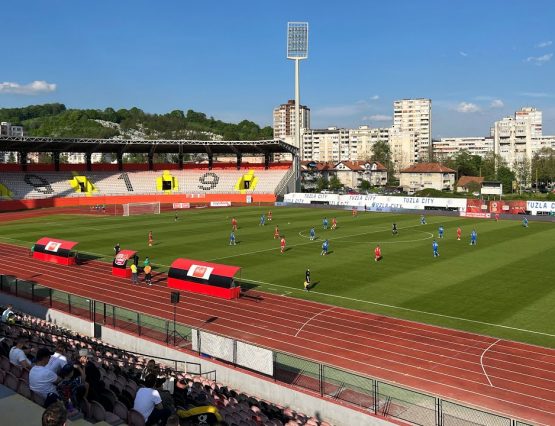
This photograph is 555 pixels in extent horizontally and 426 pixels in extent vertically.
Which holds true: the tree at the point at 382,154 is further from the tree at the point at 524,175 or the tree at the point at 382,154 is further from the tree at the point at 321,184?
the tree at the point at 524,175

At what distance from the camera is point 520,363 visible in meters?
16.9

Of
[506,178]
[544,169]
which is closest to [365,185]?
[506,178]

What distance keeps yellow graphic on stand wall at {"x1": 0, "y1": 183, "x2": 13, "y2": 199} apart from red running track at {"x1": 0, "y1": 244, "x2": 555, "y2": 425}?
5387 centimetres

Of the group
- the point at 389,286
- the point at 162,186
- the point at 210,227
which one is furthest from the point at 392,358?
the point at 162,186

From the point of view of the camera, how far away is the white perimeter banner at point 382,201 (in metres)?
68.4

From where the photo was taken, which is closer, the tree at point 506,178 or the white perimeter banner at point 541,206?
the white perimeter banner at point 541,206

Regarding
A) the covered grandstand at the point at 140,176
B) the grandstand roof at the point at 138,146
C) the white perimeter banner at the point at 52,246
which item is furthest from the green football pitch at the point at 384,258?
the grandstand roof at the point at 138,146

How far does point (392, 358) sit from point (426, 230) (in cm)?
3434

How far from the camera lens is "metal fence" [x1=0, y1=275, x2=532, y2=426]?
11.4 metres

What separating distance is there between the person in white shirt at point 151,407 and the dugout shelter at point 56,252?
2648cm

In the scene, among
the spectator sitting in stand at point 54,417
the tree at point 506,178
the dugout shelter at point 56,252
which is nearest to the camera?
the spectator sitting in stand at point 54,417

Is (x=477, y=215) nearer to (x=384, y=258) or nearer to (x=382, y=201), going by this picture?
(x=382, y=201)

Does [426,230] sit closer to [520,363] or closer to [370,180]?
[520,363]

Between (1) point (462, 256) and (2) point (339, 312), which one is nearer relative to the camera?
(2) point (339, 312)
